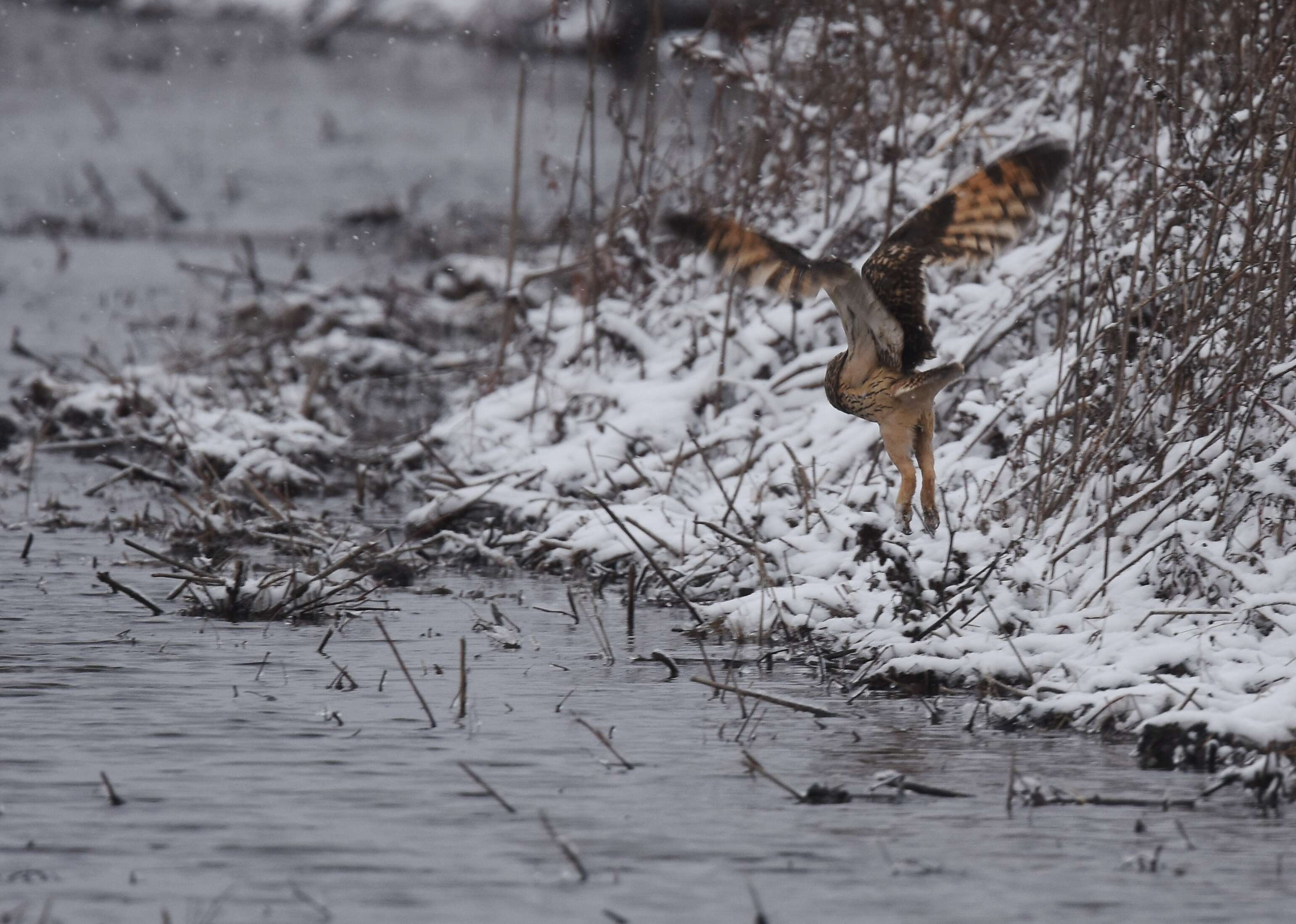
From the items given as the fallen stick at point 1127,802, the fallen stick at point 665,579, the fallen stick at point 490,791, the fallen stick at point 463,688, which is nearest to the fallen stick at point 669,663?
the fallen stick at point 665,579

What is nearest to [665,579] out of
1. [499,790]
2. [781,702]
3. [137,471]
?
[781,702]

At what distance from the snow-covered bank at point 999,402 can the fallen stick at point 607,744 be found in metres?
1.18

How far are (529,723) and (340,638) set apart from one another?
4.67 feet

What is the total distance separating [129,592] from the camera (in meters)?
6.84

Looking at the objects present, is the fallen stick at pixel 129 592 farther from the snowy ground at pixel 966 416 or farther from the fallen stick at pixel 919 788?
the fallen stick at pixel 919 788

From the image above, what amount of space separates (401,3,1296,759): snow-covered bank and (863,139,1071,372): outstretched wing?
0.33 metres

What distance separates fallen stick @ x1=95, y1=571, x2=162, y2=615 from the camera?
6672 millimetres

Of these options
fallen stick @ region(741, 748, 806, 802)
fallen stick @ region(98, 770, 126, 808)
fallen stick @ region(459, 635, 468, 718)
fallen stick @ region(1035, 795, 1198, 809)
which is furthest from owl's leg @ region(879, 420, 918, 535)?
fallen stick @ region(98, 770, 126, 808)

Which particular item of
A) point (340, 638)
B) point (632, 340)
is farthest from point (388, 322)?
point (340, 638)

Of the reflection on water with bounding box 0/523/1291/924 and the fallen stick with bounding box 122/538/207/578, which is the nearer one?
the reflection on water with bounding box 0/523/1291/924

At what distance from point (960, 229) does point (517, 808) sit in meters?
2.89

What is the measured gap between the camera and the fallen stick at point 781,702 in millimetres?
5551

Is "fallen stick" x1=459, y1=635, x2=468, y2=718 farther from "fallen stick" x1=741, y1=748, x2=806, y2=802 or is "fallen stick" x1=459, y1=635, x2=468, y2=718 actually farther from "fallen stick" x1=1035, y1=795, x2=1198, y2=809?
"fallen stick" x1=1035, y1=795, x2=1198, y2=809

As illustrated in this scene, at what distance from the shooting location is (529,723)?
5723mm
